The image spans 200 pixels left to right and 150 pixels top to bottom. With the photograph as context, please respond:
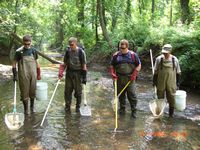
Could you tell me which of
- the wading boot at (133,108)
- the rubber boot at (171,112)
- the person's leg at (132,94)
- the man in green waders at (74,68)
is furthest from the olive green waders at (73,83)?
the rubber boot at (171,112)

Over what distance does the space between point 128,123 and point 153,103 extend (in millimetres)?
887

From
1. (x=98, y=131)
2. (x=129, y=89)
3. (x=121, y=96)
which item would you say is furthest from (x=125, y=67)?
(x=98, y=131)

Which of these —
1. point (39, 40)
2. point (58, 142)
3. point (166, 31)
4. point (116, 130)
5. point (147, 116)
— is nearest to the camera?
point (58, 142)

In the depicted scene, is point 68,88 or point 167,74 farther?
point 68,88

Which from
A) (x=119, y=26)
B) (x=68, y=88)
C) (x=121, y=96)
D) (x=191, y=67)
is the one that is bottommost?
(x=121, y=96)

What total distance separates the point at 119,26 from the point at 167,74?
17272 millimetres

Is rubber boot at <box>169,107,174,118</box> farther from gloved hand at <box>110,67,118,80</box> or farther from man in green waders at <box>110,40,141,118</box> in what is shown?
gloved hand at <box>110,67,118,80</box>

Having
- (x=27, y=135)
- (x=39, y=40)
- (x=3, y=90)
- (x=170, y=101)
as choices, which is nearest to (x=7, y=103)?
(x=3, y=90)

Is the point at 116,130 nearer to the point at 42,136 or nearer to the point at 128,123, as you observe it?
the point at 128,123

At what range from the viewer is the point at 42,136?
7.25 m

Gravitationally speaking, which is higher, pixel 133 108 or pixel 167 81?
pixel 167 81

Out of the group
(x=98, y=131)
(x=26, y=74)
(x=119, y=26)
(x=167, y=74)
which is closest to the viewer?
(x=98, y=131)

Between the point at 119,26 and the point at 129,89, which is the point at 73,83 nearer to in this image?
the point at 129,89

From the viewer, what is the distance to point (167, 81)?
27.8 ft
